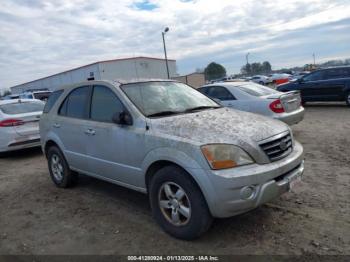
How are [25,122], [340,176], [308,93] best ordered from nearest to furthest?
1. [340,176]
2. [25,122]
3. [308,93]

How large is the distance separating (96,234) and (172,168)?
1.26m

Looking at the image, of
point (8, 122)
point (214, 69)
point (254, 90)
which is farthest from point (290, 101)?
point (214, 69)

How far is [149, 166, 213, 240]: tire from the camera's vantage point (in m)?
3.51

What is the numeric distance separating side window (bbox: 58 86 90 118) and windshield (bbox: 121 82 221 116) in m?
0.87

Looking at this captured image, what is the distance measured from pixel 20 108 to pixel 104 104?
5547 mm

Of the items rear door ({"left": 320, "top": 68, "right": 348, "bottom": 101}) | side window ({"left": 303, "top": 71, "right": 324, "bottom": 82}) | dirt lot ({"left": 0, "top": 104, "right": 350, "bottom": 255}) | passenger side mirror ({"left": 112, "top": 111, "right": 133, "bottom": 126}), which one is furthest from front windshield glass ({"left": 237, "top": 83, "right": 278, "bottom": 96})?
side window ({"left": 303, "top": 71, "right": 324, "bottom": 82})

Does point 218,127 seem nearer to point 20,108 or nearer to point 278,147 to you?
point 278,147

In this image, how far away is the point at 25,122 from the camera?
8.92 m

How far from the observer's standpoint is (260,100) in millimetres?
8406

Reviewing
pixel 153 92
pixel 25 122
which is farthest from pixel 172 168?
pixel 25 122

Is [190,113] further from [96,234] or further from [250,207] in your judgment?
[96,234]

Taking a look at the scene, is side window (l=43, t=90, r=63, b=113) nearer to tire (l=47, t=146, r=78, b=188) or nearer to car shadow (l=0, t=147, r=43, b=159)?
tire (l=47, t=146, r=78, b=188)

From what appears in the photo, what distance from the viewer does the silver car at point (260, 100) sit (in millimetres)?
8242

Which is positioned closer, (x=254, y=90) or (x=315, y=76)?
(x=254, y=90)
